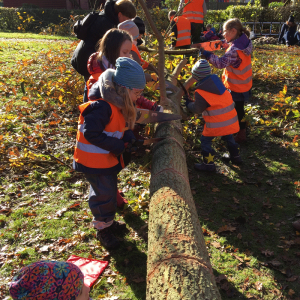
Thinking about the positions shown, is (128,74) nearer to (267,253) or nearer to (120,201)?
(120,201)

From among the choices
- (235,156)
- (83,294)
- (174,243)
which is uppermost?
(174,243)

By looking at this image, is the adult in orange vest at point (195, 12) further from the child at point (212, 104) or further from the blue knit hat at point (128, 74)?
the blue knit hat at point (128, 74)

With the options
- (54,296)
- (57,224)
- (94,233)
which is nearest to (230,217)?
(94,233)

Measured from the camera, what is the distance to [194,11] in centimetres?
746

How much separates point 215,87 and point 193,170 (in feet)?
4.10

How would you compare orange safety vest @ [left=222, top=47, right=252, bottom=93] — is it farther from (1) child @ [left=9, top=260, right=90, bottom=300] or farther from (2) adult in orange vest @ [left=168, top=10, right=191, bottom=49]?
(1) child @ [left=9, top=260, right=90, bottom=300]

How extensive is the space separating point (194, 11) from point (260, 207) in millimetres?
5959

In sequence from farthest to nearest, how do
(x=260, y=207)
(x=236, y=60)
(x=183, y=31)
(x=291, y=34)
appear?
(x=291, y=34) < (x=183, y=31) < (x=236, y=60) < (x=260, y=207)

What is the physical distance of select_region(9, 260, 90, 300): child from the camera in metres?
1.54

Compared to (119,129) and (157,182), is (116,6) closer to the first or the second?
(119,129)

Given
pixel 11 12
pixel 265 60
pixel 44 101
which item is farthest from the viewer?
pixel 11 12

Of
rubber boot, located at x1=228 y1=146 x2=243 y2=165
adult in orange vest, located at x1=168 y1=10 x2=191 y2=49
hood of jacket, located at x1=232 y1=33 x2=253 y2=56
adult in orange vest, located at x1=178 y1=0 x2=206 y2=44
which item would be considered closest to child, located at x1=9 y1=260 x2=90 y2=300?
rubber boot, located at x1=228 y1=146 x2=243 y2=165

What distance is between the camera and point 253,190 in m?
3.69

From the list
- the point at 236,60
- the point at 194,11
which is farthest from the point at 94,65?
the point at 194,11
